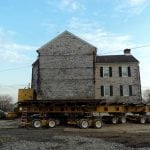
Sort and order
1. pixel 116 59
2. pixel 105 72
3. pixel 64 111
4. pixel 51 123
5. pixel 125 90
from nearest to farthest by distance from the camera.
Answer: pixel 51 123 → pixel 64 111 → pixel 125 90 → pixel 105 72 → pixel 116 59

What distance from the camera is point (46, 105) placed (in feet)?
103

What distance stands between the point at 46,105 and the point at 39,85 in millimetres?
11541

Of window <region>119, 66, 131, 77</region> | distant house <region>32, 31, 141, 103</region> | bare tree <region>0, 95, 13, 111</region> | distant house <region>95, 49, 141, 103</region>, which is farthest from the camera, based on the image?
bare tree <region>0, 95, 13, 111</region>

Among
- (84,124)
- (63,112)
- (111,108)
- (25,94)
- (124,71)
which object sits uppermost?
(124,71)

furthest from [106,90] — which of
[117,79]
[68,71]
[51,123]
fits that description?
[51,123]

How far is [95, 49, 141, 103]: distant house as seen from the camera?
4678cm

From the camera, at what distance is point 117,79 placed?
47.9 metres

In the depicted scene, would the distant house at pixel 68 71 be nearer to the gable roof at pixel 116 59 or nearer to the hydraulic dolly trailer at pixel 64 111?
the gable roof at pixel 116 59

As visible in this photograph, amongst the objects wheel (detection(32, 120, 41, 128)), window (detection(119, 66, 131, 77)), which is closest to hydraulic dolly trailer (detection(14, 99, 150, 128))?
wheel (detection(32, 120, 41, 128))

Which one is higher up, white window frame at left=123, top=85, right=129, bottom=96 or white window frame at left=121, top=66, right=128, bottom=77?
white window frame at left=121, top=66, right=128, bottom=77

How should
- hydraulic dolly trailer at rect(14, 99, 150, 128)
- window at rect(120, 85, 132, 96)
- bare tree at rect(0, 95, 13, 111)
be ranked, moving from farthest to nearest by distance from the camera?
bare tree at rect(0, 95, 13, 111) → window at rect(120, 85, 132, 96) → hydraulic dolly trailer at rect(14, 99, 150, 128)

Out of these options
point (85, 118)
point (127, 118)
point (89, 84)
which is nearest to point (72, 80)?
point (89, 84)

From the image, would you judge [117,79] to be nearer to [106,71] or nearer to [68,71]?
Answer: [106,71]

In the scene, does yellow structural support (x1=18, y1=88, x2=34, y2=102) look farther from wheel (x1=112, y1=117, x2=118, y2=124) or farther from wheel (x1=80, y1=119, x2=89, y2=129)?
wheel (x1=112, y1=117, x2=118, y2=124)
